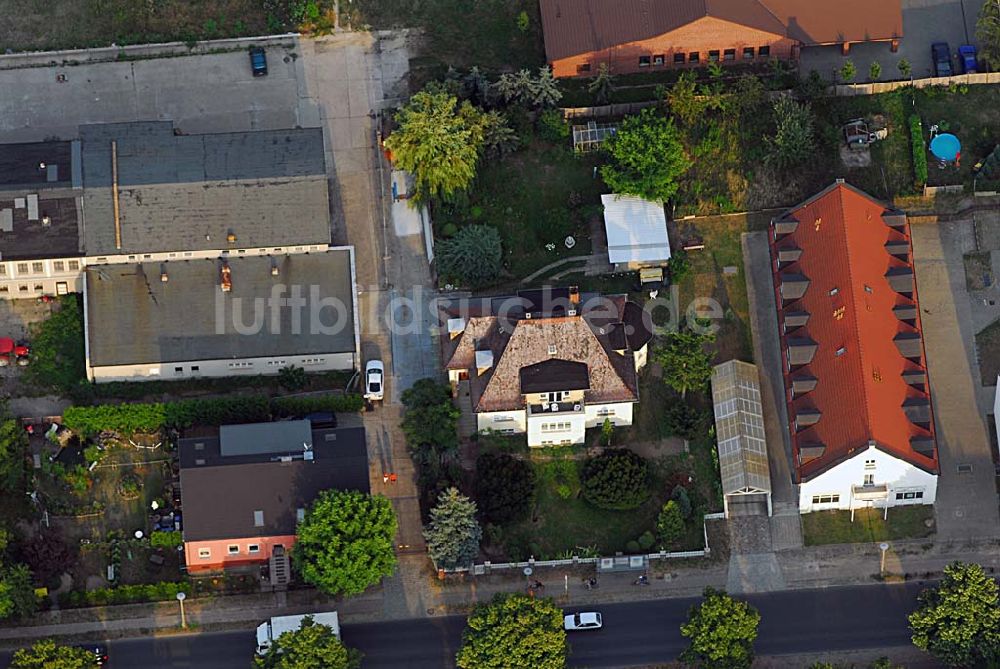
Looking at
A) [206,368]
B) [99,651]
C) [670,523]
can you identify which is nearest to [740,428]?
[670,523]

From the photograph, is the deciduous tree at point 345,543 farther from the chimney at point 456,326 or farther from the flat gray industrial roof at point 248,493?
the chimney at point 456,326

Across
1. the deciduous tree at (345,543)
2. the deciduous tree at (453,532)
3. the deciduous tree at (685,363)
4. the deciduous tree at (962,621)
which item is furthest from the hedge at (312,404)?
the deciduous tree at (962,621)

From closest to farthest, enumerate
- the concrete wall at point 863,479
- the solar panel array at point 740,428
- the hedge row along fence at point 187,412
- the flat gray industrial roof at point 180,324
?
1. the concrete wall at point 863,479
2. the solar panel array at point 740,428
3. the hedge row along fence at point 187,412
4. the flat gray industrial roof at point 180,324

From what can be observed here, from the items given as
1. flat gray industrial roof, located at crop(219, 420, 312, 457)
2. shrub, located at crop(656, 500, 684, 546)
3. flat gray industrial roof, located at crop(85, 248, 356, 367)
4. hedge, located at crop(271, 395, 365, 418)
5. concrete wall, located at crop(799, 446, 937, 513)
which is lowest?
shrub, located at crop(656, 500, 684, 546)

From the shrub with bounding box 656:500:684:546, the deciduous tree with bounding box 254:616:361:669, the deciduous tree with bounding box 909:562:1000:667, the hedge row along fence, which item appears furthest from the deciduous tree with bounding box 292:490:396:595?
the deciduous tree with bounding box 909:562:1000:667

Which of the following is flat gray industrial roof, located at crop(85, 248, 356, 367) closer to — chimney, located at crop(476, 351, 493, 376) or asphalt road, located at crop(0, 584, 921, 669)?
chimney, located at crop(476, 351, 493, 376)
